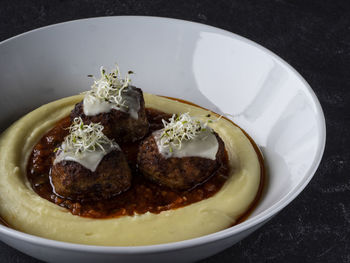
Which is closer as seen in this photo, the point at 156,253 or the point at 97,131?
the point at 156,253

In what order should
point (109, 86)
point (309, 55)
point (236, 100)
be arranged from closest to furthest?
point (109, 86) < point (236, 100) < point (309, 55)

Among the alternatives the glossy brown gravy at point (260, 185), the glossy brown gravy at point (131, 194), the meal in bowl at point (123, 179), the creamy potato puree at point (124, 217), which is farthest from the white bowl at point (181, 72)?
the glossy brown gravy at point (131, 194)

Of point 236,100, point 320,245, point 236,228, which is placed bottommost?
point 320,245

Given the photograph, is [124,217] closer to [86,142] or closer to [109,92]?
[86,142]

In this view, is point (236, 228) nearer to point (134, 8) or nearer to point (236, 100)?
point (236, 100)

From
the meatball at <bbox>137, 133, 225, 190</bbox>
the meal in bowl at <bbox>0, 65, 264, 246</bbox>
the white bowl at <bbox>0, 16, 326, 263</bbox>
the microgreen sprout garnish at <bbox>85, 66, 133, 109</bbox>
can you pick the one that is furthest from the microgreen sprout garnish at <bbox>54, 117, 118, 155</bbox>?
the white bowl at <bbox>0, 16, 326, 263</bbox>

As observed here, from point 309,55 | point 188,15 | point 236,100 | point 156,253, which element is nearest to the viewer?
point 156,253

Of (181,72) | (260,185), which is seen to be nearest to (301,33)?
(181,72)

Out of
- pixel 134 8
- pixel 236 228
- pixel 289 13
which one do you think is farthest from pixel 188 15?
pixel 236 228
